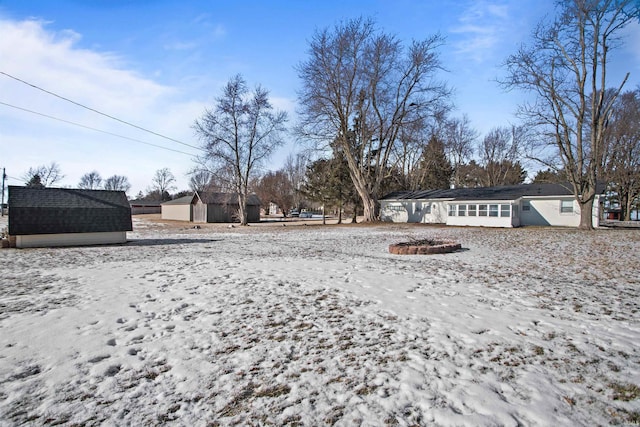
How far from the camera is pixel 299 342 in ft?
12.7

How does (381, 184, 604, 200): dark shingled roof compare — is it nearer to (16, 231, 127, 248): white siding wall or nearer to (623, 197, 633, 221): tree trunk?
(623, 197, 633, 221): tree trunk

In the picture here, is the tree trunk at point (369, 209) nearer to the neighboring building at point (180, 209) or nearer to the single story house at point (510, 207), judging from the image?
the single story house at point (510, 207)

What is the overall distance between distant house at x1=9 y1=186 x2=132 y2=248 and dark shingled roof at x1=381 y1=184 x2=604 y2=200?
26.3 metres

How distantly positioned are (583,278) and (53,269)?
12.5 metres

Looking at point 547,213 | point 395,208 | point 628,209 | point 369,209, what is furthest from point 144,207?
point 628,209

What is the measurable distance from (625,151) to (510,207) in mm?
18527

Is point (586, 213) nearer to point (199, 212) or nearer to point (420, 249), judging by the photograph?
point (420, 249)

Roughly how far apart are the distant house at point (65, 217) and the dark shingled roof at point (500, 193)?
2626 cm

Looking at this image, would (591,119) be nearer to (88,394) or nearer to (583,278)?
(583,278)

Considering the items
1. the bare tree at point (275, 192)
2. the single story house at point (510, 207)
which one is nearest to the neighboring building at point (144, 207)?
the bare tree at point (275, 192)

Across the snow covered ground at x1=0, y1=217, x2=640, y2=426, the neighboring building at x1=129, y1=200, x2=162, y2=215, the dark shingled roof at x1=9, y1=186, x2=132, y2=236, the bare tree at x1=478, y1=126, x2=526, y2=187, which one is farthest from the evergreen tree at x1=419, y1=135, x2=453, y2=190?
the neighboring building at x1=129, y1=200, x2=162, y2=215

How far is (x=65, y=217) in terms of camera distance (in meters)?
14.5

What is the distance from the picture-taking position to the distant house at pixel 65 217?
13.7 metres

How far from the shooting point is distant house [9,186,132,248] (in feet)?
44.9
